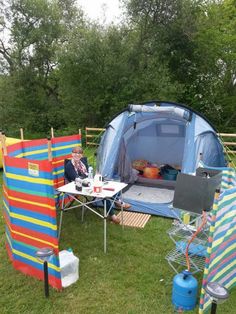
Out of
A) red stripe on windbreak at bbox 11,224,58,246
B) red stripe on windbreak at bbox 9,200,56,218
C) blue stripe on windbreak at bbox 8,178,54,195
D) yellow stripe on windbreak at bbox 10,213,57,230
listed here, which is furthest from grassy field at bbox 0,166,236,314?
blue stripe on windbreak at bbox 8,178,54,195

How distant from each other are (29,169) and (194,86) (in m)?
10.5

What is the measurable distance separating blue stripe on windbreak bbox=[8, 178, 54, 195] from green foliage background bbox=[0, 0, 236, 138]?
8117mm

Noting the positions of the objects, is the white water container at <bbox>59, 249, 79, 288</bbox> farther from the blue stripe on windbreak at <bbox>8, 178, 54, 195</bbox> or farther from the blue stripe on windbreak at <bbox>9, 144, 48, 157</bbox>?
the blue stripe on windbreak at <bbox>9, 144, 48, 157</bbox>

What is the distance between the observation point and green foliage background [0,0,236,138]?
1044 centimetres

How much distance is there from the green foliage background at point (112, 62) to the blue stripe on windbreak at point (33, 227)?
26.8 feet

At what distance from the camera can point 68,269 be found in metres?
3.06

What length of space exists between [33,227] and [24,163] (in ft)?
2.13

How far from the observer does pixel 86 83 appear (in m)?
11.0

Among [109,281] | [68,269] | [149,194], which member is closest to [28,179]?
[68,269]

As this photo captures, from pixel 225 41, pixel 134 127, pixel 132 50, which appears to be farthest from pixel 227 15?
pixel 134 127

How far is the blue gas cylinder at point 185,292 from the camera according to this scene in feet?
8.66

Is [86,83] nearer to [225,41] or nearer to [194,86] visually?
[194,86]

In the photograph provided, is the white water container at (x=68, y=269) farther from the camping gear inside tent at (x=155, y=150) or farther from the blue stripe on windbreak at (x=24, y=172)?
the camping gear inside tent at (x=155, y=150)


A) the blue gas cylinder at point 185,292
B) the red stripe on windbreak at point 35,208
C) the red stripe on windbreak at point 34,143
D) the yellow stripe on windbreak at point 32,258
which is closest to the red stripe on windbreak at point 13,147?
the red stripe on windbreak at point 34,143
